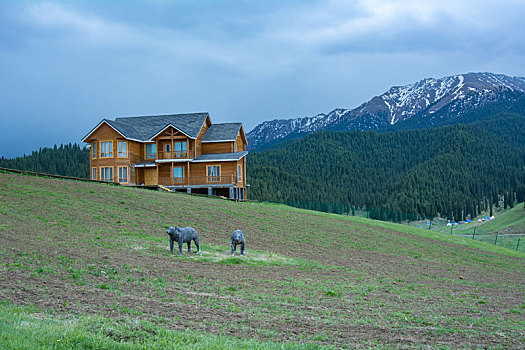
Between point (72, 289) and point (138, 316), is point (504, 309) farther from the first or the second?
point (72, 289)

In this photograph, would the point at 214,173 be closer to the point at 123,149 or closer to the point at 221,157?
the point at 221,157

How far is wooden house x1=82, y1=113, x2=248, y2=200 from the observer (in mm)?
46656

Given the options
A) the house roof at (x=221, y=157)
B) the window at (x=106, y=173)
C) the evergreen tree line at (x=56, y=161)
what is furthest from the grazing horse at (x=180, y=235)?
the evergreen tree line at (x=56, y=161)

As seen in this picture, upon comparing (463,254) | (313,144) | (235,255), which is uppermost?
(313,144)

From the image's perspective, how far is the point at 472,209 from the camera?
3917 inches

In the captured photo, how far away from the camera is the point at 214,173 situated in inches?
1884

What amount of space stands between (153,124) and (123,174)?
24.1 feet

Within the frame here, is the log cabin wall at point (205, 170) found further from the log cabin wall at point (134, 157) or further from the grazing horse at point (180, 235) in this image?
the grazing horse at point (180, 235)

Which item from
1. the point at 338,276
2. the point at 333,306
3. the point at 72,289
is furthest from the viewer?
the point at 338,276

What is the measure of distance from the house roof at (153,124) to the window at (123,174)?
342 centimetres

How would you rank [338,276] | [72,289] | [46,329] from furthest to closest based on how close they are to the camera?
[338,276], [72,289], [46,329]

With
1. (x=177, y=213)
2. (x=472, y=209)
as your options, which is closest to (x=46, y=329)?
(x=177, y=213)

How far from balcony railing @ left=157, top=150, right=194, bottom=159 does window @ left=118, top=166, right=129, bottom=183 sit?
13.0 feet

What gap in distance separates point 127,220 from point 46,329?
16.6 meters
